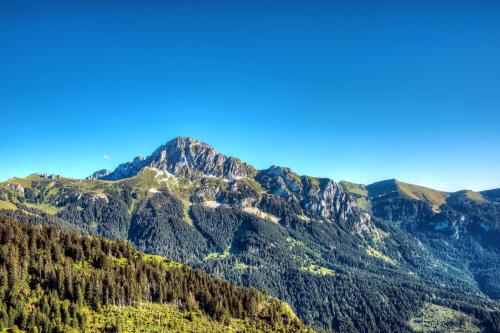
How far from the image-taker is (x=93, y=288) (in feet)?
379

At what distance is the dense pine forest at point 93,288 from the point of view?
325ft

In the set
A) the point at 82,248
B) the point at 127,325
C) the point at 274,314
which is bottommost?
the point at 274,314

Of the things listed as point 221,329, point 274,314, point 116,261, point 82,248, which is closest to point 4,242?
point 82,248

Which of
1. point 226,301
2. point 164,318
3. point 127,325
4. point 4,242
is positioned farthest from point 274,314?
point 4,242

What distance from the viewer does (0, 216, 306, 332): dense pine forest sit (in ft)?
325

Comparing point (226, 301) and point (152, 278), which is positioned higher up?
point (152, 278)

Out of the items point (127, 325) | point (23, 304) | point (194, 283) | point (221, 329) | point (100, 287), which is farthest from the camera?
point (194, 283)

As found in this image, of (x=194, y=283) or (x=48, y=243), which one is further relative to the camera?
(x=194, y=283)

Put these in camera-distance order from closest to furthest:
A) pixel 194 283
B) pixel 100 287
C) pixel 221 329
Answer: pixel 100 287
pixel 221 329
pixel 194 283

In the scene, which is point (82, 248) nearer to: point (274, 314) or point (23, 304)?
point (23, 304)

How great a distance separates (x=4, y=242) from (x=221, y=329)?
85165 mm

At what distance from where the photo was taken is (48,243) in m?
134

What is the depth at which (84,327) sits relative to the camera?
9956cm

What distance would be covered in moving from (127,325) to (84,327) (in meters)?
13.4
